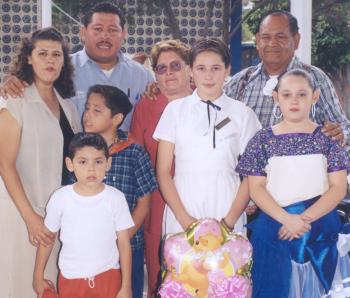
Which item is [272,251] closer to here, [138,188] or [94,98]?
[138,188]

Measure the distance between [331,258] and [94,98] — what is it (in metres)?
1.26

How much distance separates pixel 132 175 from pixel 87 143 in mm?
309

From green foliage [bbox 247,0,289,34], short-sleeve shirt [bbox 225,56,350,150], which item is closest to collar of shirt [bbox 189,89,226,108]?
short-sleeve shirt [bbox 225,56,350,150]

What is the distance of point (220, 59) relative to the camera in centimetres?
255

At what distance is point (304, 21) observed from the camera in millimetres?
3896

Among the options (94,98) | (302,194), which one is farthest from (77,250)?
(302,194)

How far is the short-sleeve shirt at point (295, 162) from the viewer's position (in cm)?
245

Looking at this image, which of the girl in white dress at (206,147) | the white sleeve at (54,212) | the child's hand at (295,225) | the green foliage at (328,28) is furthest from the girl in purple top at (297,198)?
the green foliage at (328,28)

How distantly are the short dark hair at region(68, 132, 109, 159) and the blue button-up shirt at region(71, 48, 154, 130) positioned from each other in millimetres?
726

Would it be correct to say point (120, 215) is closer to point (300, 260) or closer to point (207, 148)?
point (207, 148)

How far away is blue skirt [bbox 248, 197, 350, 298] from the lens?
8.02 ft

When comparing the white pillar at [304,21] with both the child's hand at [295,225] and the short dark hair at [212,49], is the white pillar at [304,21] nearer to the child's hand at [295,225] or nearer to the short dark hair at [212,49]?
the short dark hair at [212,49]

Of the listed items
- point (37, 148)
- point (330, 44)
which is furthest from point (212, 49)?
point (330, 44)

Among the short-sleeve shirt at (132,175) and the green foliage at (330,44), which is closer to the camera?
the short-sleeve shirt at (132,175)
